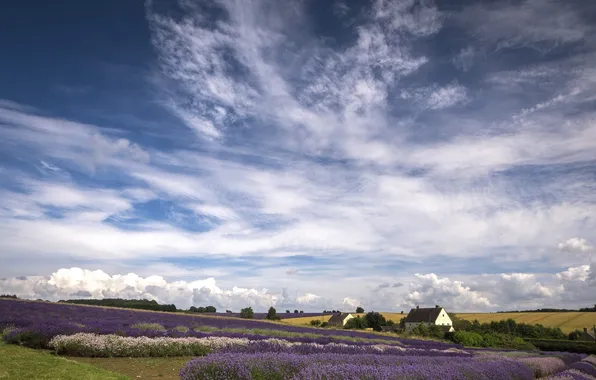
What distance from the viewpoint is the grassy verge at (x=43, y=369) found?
7.66m

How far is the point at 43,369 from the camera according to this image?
8.34 m

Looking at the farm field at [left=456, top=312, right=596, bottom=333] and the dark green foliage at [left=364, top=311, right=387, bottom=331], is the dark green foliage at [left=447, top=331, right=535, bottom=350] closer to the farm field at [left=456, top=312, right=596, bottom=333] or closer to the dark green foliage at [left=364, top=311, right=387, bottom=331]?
the dark green foliage at [left=364, top=311, right=387, bottom=331]

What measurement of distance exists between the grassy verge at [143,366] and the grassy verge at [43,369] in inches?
32.0

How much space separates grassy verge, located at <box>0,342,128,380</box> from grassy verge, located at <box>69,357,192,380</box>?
2.67ft

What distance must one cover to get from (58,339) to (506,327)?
200 ft

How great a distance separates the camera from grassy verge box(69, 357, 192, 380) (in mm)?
9323

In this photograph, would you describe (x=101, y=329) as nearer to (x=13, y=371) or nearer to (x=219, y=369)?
(x=13, y=371)

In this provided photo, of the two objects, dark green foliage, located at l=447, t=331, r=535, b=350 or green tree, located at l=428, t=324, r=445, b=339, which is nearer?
dark green foliage, located at l=447, t=331, r=535, b=350

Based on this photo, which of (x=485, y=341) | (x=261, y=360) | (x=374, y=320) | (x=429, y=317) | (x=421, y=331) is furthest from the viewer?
(x=429, y=317)

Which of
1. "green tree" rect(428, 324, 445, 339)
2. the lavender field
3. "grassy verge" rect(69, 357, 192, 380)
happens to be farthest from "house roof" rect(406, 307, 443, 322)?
"grassy verge" rect(69, 357, 192, 380)

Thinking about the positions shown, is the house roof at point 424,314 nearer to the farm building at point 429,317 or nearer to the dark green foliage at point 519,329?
the farm building at point 429,317

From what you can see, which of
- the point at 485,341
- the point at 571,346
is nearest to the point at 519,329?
the point at 571,346

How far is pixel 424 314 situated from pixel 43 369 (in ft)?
230

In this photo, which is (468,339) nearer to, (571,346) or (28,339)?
(571,346)
